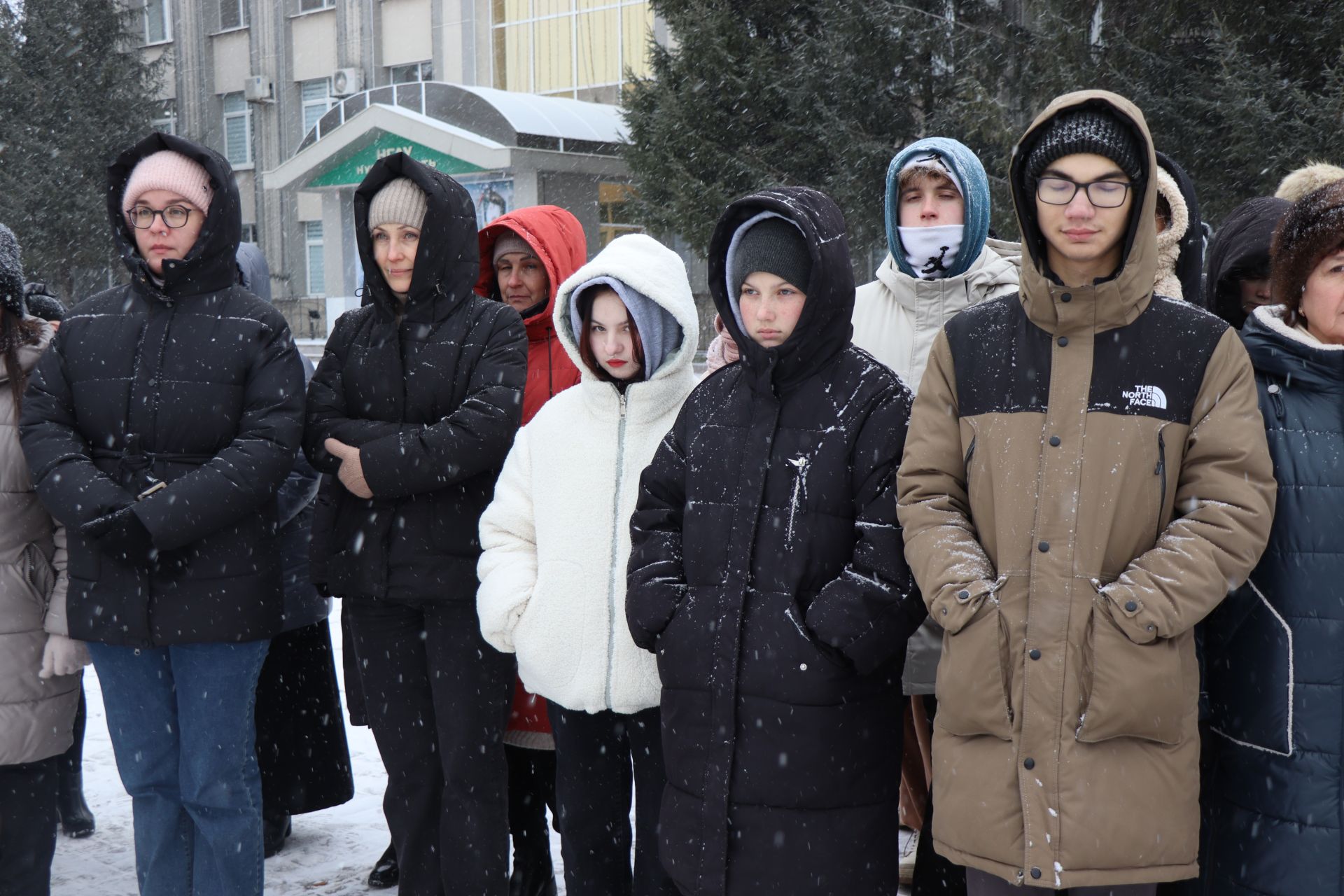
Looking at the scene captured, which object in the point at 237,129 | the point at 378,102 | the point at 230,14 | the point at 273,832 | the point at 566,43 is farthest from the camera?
the point at 237,129

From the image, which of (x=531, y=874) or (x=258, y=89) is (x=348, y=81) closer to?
(x=258, y=89)

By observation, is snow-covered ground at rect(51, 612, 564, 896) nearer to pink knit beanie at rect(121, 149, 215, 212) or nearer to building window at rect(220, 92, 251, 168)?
pink knit beanie at rect(121, 149, 215, 212)

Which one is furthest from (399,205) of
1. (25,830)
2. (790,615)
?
(25,830)

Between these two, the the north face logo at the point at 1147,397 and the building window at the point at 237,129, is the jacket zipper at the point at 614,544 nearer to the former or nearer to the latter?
the the north face logo at the point at 1147,397

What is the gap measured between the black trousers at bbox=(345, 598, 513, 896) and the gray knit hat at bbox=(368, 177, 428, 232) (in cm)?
111

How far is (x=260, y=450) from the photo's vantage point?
3295mm

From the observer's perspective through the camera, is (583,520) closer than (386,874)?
Yes

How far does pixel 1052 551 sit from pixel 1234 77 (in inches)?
365

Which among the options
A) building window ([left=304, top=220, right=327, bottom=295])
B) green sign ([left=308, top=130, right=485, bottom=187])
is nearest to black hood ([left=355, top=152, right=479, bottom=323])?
green sign ([left=308, top=130, right=485, bottom=187])

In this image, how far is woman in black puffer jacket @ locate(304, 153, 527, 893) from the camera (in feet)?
11.1

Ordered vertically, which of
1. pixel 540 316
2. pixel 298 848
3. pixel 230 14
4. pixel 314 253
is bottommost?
pixel 298 848

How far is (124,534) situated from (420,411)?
0.85 m

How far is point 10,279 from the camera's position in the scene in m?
3.57

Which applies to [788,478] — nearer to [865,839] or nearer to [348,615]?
[865,839]
